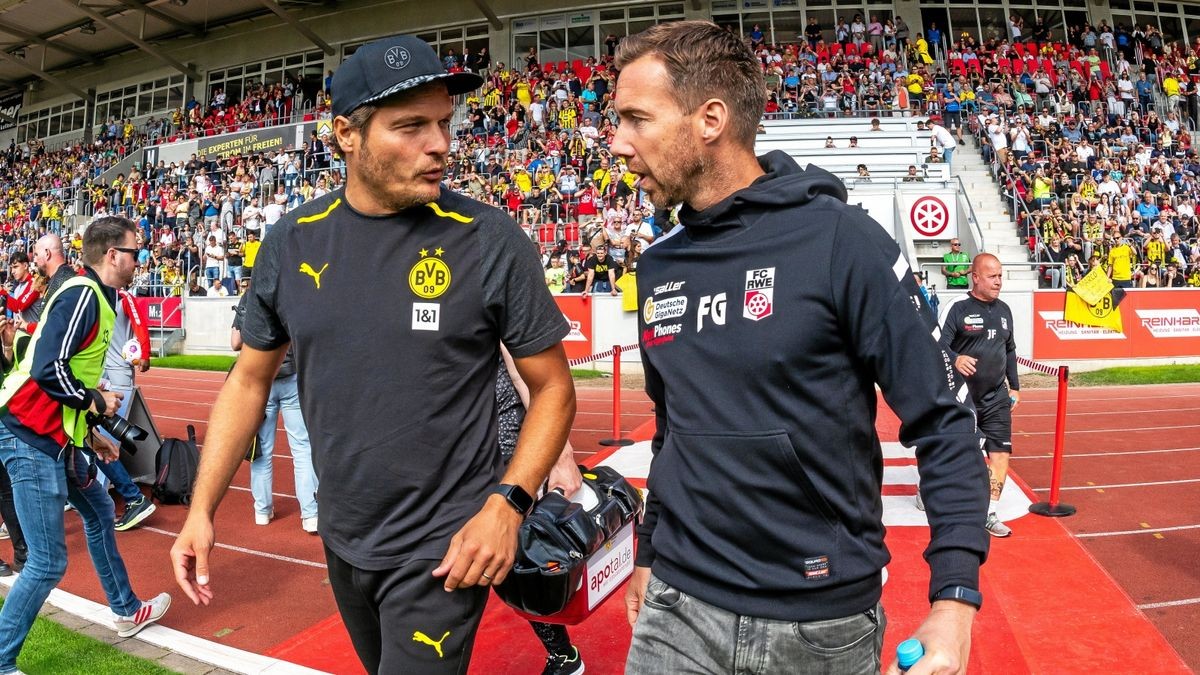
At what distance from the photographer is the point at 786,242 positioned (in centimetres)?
182

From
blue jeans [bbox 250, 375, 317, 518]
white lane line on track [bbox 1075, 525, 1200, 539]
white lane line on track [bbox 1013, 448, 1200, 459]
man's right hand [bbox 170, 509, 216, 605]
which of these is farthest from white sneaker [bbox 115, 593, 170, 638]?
white lane line on track [bbox 1013, 448, 1200, 459]

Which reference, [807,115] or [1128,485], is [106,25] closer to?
[807,115]

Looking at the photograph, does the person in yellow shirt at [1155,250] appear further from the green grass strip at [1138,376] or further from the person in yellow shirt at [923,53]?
the person in yellow shirt at [923,53]

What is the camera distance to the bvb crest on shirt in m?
2.12

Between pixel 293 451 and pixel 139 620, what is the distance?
6.33 feet

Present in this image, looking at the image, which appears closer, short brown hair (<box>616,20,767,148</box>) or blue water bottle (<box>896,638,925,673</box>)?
blue water bottle (<box>896,638,925,673</box>)

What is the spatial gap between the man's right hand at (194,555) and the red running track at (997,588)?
6.65 ft

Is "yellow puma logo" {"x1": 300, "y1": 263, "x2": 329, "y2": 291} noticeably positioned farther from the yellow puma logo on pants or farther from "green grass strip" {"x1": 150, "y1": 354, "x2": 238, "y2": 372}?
"green grass strip" {"x1": 150, "y1": 354, "x2": 238, "y2": 372}

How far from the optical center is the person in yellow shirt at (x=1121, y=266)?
1684cm


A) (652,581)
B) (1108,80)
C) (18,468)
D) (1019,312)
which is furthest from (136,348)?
(1108,80)

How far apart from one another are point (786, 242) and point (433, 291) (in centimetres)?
89

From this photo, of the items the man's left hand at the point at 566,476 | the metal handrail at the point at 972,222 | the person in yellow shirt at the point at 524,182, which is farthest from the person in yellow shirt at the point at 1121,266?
the man's left hand at the point at 566,476

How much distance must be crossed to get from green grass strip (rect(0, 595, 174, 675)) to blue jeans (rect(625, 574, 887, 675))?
322 centimetres

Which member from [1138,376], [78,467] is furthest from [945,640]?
[1138,376]
